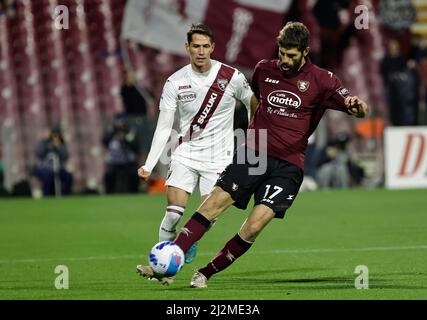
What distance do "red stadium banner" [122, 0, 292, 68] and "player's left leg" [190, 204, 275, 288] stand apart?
572 inches

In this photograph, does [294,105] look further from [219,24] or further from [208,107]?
[219,24]

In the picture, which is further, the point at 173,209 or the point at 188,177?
the point at 188,177

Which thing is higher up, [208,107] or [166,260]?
[208,107]

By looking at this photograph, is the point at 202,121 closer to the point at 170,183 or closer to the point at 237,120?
the point at 170,183

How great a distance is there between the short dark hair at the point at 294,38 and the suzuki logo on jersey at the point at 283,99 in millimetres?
394

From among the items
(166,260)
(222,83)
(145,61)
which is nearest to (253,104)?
(222,83)

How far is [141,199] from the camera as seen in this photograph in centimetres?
2047

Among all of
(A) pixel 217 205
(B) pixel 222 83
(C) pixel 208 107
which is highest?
(B) pixel 222 83

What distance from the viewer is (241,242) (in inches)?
354

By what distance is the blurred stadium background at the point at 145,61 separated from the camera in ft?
75.2

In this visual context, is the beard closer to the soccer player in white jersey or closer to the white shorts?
the soccer player in white jersey

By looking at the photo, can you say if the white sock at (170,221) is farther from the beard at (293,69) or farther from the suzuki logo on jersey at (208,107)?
the beard at (293,69)

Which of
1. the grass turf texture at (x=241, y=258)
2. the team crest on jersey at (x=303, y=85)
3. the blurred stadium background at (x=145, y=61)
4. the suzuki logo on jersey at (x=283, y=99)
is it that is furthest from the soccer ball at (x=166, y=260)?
the blurred stadium background at (x=145, y=61)

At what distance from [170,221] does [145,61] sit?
16454mm
